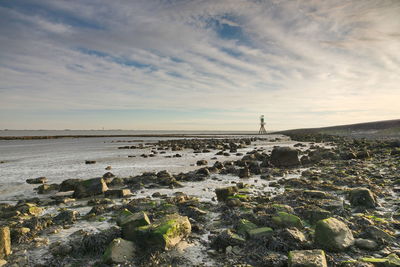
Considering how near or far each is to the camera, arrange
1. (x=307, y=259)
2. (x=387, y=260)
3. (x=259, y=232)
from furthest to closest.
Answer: (x=259, y=232), (x=387, y=260), (x=307, y=259)

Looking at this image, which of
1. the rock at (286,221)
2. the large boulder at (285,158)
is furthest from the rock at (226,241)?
the large boulder at (285,158)

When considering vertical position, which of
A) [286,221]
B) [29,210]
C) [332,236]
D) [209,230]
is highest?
[332,236]

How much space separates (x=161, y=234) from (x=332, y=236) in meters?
3.76

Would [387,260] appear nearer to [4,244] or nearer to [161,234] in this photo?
[161,234]

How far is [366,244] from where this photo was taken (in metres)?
5.33

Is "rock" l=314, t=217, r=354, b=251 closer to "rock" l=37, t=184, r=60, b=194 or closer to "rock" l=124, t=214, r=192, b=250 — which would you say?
"rock" l=124, t=214, r=192, b=250

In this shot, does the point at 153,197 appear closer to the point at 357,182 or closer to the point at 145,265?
the point at 145,265

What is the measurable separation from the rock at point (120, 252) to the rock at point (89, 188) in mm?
6321

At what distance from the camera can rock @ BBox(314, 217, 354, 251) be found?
17.1 feet

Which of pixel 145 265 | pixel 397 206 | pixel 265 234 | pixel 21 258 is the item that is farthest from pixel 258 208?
pixel 21 258

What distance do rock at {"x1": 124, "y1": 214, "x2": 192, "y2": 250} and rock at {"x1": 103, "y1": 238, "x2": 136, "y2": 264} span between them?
0.86 feet

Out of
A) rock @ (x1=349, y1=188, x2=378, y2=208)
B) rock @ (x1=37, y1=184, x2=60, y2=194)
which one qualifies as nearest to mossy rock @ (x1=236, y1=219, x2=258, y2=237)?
rock @ (x1=349, y1=188, x2=378, y2=208)

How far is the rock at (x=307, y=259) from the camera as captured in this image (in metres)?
4.25

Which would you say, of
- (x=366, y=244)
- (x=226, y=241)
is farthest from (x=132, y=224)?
(x=366, y=244)
